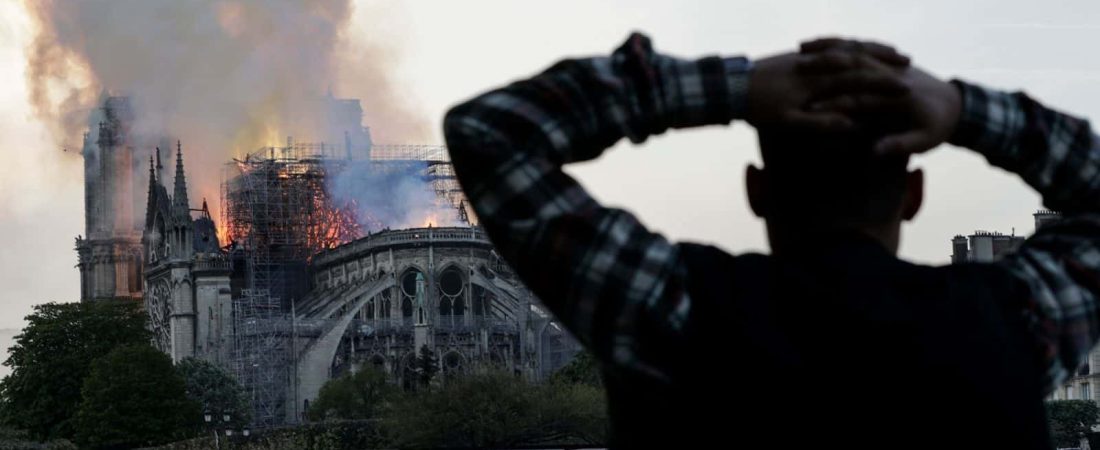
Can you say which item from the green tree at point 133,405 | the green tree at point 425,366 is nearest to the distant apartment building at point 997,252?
the green tree at point 425,366

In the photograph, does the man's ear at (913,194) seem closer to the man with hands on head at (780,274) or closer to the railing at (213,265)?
the man with hands on head at (780,274)

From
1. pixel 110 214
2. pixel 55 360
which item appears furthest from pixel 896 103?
pixel 110 214

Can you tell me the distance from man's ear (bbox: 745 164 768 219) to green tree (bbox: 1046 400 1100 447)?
84.2m

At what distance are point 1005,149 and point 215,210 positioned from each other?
6130 inches

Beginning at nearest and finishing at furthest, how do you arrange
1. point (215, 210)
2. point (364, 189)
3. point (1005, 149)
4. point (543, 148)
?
point (543, 148)
point (1005, 149)
point (364, 189)
point (215, 210)

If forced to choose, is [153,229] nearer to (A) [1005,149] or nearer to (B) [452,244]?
(B) [452,244]

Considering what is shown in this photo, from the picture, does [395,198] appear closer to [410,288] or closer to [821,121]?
[410,288]

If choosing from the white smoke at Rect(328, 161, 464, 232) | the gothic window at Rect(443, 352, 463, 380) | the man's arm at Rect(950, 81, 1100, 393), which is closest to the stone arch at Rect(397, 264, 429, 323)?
the gothic window at Rect(443, 352, 463, 380)

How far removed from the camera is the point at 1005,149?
3975 millimetres

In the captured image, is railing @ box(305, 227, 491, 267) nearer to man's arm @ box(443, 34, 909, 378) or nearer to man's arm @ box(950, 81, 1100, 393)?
man's arm @ box(950, 81, 1100, 393)

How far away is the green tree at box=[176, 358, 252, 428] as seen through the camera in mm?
104312

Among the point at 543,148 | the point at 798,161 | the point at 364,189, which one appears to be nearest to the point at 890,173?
the point at 798,161

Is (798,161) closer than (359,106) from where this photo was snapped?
Yes

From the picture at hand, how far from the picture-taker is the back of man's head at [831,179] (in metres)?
3.68
